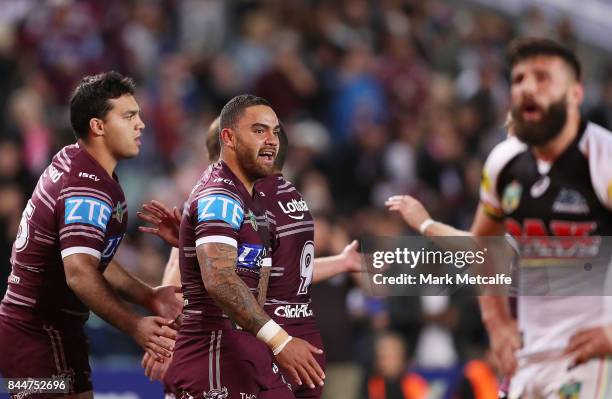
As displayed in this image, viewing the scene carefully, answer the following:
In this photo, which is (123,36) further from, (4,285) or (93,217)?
(93,217)

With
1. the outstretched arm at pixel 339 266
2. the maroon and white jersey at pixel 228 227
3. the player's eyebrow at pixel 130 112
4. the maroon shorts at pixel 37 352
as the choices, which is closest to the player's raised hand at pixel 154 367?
the maroon and white jersey at pixel 228 227

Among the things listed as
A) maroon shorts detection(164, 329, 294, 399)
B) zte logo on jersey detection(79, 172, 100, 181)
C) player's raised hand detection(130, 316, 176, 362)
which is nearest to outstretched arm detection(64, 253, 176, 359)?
player's raised hand detection(130, 316, 176, 362)

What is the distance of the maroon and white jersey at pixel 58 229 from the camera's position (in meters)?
6.58

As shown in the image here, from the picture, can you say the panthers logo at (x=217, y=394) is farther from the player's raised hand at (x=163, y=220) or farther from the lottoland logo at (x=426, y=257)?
the lottoland logo at (x=426, y=257)

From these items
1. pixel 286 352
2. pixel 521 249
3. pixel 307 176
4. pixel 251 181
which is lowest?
pixel 286 352

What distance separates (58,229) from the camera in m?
6.65

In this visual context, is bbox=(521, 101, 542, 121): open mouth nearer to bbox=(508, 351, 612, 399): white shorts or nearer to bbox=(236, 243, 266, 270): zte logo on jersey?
bbox=(508, 351, 612, 399): white shorts

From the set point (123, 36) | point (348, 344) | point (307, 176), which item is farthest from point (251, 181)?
point (123, 36)

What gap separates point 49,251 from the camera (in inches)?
264

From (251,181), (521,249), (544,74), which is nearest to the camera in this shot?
(544,74)

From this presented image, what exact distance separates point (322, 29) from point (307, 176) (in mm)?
3808

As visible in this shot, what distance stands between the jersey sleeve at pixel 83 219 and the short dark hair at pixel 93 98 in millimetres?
500

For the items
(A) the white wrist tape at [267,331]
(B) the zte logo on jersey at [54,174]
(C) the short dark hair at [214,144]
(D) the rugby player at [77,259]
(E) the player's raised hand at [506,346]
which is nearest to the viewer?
(E) the player's raised hand at [506,346]

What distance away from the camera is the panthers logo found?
20.6ft
